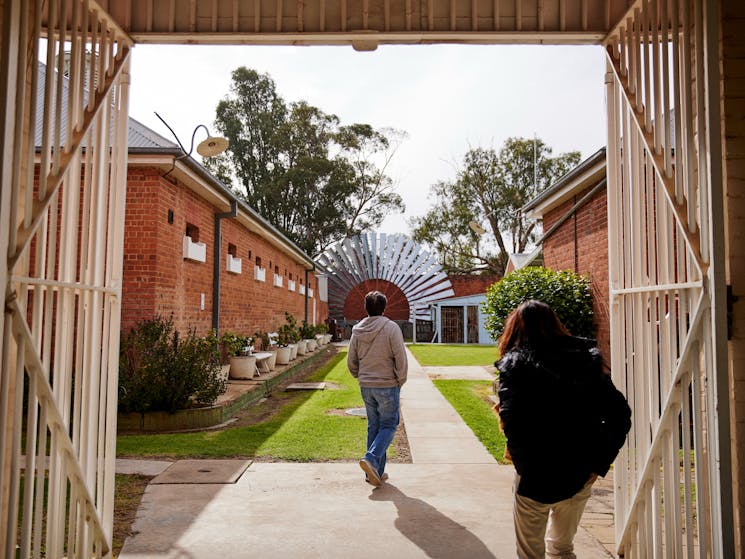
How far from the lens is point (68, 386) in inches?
130

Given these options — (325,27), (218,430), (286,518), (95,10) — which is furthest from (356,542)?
(218,430)

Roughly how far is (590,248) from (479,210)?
2679 cm

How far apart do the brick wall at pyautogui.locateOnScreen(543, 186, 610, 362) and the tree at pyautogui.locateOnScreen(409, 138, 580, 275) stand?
2413 centimetres

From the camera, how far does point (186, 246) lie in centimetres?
944

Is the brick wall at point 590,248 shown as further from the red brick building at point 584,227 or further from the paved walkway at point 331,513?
the paved walkway at point 331,513

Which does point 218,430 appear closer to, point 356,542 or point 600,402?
point 356,542

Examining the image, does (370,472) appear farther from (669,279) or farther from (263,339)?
(263,339)

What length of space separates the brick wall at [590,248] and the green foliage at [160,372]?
18.8 feet

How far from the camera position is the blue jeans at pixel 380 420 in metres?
5.18

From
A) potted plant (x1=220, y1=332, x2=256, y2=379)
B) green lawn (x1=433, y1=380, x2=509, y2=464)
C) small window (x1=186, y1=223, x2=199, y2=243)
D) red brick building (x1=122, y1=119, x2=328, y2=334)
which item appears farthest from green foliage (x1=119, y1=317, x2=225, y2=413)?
green lawn (x1=433, y1=380, x2=509, y2=464)

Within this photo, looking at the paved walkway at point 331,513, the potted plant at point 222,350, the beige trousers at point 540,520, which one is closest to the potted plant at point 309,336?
the potted plant at point 222,350

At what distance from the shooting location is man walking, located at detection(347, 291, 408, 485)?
5.24 m

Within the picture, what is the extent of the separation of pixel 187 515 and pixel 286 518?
0.70 m

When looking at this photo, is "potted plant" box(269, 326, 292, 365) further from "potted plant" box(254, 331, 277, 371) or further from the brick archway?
the brick archway
